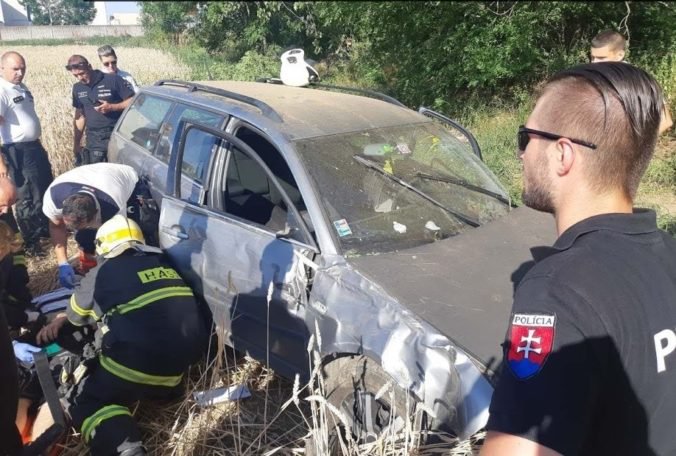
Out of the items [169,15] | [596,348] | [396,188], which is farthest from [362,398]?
[169,15]

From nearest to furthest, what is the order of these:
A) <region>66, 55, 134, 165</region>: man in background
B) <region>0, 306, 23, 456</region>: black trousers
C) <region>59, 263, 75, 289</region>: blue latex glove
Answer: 1. <region>0, 306, 23, 456</region>: black trousers
2. <region>59, 263, 75, 289</region>: blue latex glove
3. <region>66, 55, 134, 165</region>: man in background

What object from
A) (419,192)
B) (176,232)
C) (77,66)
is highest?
(77,66)

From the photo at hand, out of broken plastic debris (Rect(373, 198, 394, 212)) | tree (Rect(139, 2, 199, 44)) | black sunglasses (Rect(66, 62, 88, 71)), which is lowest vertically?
broken plastic debris (Rect(373, 198, 394, 212))

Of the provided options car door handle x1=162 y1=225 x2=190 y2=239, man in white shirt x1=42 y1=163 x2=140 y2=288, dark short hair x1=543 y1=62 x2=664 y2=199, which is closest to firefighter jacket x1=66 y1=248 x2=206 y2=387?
car door handle x1=162 y1=225 x2=190 y2=239

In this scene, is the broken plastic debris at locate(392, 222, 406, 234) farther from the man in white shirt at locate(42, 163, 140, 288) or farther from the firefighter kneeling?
the man in white shirt at locate(42, 163, 140, 288)

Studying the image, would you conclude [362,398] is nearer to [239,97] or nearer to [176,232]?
[176,232]

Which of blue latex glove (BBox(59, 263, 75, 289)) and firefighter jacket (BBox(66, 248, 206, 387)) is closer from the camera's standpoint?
firefighter jacket (BBox(66, 248, 206, 387))

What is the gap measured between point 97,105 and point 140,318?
174 inches

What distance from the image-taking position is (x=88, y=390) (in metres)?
2.94

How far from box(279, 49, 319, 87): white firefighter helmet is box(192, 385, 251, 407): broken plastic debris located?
2221mm

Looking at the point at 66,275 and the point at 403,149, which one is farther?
the point at 66,275

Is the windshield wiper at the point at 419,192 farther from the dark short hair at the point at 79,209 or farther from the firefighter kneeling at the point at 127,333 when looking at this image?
the dark short hair at the point at 79,209

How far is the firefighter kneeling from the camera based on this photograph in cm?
289

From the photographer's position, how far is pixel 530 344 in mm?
1074
